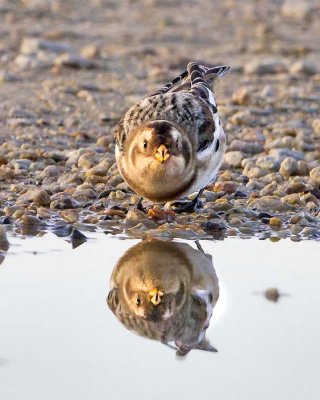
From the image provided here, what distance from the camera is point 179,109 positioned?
7227 mm

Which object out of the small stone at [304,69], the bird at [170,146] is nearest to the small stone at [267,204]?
the bird at [170,146]

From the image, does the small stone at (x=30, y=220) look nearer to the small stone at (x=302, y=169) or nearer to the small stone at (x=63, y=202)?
the small stone at (x=63, y=202)

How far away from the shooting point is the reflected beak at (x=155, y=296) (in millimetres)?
→ 5514

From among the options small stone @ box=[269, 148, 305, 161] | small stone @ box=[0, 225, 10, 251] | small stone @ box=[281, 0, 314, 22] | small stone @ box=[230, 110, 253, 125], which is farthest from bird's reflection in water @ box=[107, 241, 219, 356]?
small stone @ box=[281, 0, 314, 22]

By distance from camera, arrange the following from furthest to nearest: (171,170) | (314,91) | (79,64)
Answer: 1. (79,64)
2. (314,91)
3. (171,170)

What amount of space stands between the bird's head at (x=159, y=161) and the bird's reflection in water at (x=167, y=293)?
0.42m

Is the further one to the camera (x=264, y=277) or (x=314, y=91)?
(x=314, y=91)

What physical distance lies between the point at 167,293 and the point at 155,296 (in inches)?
3.2

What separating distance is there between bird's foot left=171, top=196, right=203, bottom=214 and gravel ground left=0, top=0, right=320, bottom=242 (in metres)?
0.06

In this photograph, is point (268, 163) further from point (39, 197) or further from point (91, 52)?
point (91, 52)

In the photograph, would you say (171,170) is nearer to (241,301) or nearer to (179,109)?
(179,109)

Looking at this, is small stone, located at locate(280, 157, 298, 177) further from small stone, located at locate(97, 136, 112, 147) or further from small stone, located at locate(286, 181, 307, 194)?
small stone, located at locate(97, 136, 112, 147)

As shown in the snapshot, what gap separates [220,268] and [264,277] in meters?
0.25

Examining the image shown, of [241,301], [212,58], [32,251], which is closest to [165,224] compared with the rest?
[32,251]
